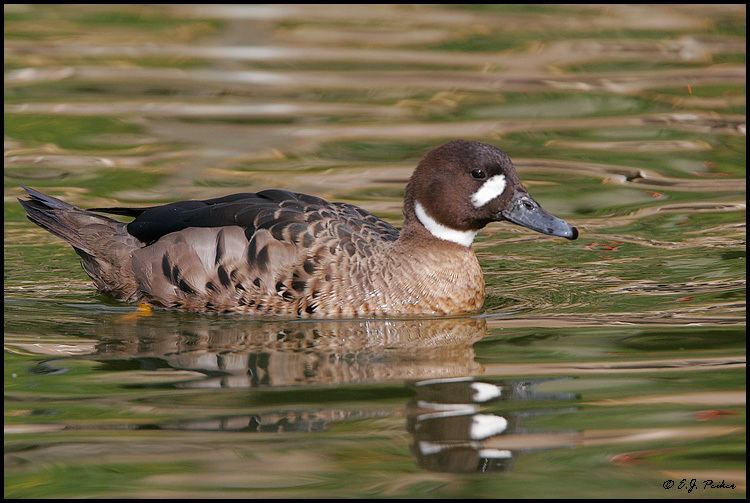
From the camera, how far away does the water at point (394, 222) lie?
7.10m

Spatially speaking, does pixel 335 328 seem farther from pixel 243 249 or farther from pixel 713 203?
pixel 713 203

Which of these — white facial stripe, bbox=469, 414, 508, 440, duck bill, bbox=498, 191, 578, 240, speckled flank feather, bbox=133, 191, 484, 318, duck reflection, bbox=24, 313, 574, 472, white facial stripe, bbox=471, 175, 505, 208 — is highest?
white facial stripe, bbox=471, 175, 505, 208

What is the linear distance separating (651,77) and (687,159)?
9.96 ft

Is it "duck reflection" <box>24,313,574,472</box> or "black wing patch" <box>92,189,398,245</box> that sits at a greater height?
"black wing patch" <box>92,189,398,245</box>

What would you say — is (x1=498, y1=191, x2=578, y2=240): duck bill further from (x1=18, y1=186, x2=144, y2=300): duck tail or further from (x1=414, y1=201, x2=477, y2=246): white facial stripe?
(x1=18, y1=186, x2=144, y2=300): duck tail

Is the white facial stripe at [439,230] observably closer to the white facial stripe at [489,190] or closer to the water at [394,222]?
the white facial stripe at [489,190]

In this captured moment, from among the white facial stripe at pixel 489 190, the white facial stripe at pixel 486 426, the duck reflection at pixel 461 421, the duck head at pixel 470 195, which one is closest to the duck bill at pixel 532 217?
the duck head at pixel 470 195

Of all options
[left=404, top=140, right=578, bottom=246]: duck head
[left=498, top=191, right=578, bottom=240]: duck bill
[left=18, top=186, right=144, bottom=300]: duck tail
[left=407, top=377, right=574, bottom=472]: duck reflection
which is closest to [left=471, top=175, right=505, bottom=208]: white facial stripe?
[left=404, top=140, right=578, bottom=246]: duck head

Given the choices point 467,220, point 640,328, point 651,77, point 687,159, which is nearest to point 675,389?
point 640,328

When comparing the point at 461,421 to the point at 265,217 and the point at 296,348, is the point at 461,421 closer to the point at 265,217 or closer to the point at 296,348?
the point at 296,348

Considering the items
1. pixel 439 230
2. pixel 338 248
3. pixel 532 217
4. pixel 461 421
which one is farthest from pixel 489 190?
pixel 461 421

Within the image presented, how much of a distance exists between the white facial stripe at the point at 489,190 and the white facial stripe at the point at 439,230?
34 cm

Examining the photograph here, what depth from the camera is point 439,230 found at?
998 centimetres

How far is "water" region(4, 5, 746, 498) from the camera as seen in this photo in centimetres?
710
